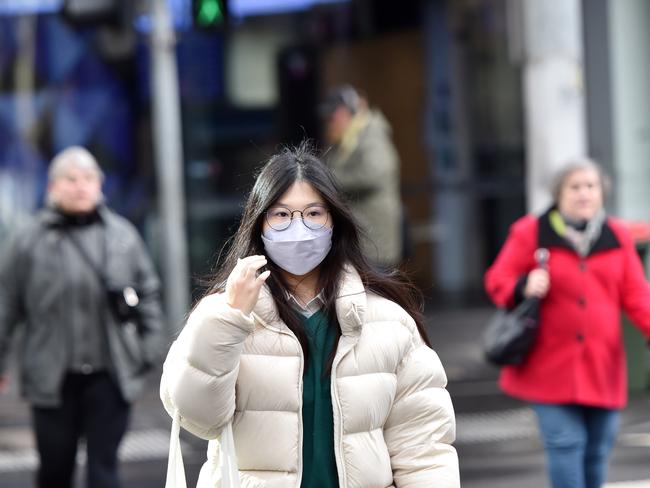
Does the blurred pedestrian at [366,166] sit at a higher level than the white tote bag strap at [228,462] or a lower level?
higher

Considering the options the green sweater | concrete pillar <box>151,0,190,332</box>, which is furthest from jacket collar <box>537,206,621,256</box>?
concrete pillar <box>151,0,190,332</box>

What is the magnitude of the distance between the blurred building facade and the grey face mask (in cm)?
1097

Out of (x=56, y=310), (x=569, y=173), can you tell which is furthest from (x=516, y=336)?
(x=56, y=310)

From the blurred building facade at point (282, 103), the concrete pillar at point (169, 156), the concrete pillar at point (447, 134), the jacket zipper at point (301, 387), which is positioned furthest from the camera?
the concrete pillar at point (447, 134)

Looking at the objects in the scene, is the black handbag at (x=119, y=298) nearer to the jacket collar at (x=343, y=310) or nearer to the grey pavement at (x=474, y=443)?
the grey pavement at (x=474, y=443)

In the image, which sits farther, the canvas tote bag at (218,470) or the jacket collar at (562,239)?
the jacket collar at (562,239)

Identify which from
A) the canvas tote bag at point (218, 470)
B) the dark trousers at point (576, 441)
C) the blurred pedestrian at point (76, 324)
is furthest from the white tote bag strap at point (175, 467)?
the dark trousers at point (576, 441)

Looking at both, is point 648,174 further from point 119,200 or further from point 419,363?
point 419,363

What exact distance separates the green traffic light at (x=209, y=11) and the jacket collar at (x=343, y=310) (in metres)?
6.20

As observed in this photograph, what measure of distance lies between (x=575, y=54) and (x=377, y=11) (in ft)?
23.0

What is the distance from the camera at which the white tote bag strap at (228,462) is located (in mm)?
3342

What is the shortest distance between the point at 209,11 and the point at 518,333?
4.15 meters

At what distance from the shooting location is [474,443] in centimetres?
874

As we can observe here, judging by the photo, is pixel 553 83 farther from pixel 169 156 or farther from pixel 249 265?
pixel 249 265
